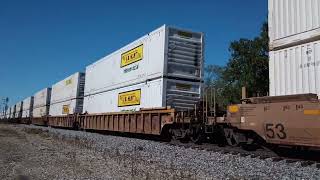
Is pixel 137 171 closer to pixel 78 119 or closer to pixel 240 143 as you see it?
pixel 240 143

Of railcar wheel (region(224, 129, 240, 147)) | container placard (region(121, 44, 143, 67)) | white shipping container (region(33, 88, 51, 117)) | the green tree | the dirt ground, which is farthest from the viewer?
white shipping container (region(33, 88, 51, 117))

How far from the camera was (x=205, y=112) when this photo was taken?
11539mm

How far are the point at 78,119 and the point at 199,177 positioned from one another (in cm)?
2005

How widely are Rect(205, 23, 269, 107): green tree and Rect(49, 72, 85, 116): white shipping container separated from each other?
1093 cm

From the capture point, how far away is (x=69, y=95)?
30.2 meters

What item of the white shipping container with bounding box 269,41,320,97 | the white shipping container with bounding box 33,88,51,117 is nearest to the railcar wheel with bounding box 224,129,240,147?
the white shipping container with bounding box 269,41,320,97

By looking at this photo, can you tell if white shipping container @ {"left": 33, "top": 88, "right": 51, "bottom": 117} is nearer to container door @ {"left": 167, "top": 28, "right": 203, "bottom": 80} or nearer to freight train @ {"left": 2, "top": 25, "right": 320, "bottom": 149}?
freight train @ {"left": 2, "top": 25, "right": 320, "bottom": 149}

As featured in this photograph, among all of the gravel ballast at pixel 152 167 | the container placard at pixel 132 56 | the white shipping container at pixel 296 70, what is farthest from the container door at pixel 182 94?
the white shipping container at pixel 296 70

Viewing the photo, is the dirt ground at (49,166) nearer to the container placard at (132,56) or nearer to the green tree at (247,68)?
the container placard at (132,56)

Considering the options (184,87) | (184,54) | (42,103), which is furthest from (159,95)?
(42,103)

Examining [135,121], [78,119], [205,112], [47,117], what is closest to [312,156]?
[205,112]

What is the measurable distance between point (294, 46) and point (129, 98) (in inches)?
373

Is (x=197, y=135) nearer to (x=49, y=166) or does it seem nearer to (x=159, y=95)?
(x=159, y=95)

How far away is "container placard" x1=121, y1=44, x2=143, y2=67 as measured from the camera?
15.9 m
